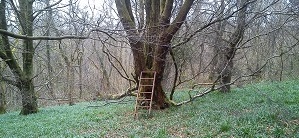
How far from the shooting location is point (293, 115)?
28.0ft

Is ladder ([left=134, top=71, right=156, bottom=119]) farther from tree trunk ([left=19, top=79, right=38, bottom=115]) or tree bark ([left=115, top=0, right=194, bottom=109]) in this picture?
tree trunk ([left=19, top=79, right=38, bottom=115])

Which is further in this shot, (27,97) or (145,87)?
(27,97)

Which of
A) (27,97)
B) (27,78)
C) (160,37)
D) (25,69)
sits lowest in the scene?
(27,97)

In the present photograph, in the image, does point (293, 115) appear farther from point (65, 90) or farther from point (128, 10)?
point (65, 90)

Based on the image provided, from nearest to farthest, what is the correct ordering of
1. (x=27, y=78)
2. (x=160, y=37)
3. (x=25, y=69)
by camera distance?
(x=160, y=37) < (x=27, y=78) < (x=25, y=69)

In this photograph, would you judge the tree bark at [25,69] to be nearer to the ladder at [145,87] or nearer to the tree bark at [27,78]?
the tree bark at [27,78]

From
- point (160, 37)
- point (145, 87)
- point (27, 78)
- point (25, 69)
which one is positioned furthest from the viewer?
point (25, 69)

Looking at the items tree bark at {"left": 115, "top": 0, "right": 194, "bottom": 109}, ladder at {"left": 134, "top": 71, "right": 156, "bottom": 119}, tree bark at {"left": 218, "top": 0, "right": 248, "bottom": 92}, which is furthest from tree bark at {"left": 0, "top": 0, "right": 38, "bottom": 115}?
tree bark at {"left": 218, "top": 0, "right": 248, "bottom": 92}

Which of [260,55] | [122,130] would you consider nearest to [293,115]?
[122,130]

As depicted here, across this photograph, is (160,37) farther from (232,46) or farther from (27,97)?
(27,97)

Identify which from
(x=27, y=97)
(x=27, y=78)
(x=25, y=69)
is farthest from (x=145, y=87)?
(x=25, y=69)

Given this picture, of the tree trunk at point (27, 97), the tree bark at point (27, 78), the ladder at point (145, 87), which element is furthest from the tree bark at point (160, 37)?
the tree trunk at point (27, 97)

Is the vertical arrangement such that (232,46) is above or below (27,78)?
above

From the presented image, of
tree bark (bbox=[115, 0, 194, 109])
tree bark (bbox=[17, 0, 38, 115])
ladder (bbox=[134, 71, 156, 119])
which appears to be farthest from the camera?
tree bark (bbox=[17, 0, 38, 115])
